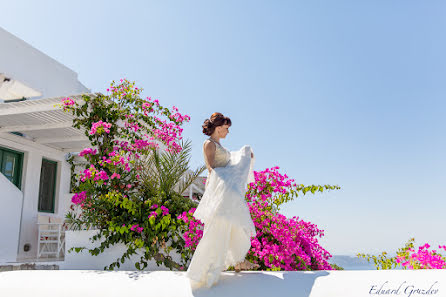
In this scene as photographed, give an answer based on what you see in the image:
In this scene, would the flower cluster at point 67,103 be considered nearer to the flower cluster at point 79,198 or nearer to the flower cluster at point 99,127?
the flower cluster at point 99,127

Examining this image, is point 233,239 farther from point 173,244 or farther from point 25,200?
point 25,200

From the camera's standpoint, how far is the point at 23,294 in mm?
3518

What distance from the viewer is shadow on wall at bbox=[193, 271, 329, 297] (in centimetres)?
296

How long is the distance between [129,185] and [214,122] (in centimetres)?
260

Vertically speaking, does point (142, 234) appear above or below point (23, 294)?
above

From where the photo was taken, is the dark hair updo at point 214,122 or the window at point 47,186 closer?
the dark hair updo at point 214,122

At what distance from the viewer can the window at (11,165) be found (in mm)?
9250

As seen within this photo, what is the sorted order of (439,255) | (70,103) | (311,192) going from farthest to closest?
(70,103)
(311,192)
(439,255)

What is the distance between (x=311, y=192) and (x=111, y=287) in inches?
114

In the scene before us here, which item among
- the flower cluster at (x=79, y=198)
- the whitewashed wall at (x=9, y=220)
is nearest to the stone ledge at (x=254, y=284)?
the flower cluster at (x=79, y=198)

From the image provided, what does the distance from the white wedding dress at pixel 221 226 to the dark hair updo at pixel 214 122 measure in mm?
397

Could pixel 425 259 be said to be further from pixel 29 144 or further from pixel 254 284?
pixel 29 144

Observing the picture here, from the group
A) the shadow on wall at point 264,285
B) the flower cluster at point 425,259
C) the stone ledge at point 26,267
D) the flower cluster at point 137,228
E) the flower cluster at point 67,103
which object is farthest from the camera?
the flower cluster at point 67,103

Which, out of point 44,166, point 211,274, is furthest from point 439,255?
point 44,166
